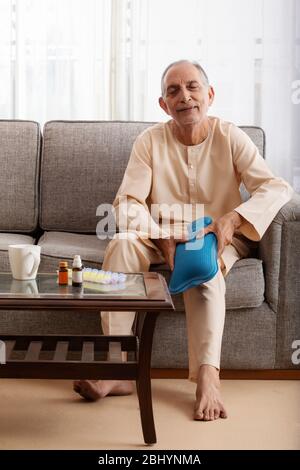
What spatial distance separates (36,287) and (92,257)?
25.4 inches

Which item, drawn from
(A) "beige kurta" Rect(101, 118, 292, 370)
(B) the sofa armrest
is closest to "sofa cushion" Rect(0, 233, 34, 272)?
(A) "beige kurta" Rect(101, 118, 292, 370)

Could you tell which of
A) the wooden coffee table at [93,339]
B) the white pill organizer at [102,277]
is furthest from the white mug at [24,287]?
the white pill organizer at [102,277]

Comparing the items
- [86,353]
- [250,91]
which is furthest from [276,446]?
[250,91]

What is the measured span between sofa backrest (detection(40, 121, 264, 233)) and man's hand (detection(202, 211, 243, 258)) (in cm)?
62

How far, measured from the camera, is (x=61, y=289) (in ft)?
6.81

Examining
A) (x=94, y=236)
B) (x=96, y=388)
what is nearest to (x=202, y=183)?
(x=94, y=236)

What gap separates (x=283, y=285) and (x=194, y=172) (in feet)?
1.72

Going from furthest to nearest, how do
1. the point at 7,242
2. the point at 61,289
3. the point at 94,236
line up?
the point at 94,236 → the point at 7,242 → the point at 61,289

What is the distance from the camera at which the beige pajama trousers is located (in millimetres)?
2459

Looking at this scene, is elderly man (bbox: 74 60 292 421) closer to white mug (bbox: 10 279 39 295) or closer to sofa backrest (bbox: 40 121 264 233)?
sofa backrest (bbox: 40 121 264 233)

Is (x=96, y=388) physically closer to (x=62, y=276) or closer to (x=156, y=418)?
(x=156, y=418)

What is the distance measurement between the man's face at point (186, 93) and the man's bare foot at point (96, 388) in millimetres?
970

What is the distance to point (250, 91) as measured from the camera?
12.1 feet

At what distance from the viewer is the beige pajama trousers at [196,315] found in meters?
2.46
